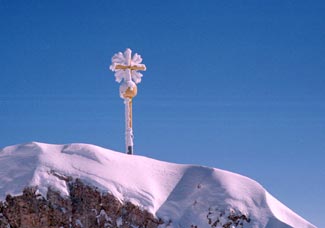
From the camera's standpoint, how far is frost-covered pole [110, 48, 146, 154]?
36.5 m

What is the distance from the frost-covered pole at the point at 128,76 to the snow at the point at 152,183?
220 inches

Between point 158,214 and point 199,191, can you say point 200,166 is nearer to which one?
point 199,191

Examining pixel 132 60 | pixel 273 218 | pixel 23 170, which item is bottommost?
pixel 273 218


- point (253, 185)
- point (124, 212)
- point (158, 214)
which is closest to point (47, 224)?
point (124, 212)

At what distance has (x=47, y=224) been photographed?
24078mm

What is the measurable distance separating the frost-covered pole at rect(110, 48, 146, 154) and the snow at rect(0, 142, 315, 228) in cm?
558

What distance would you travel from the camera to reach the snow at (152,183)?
2684 centimetres

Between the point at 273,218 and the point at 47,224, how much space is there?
1012 cm

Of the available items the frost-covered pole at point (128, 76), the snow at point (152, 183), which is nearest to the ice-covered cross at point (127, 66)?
the frost-covered pole at point (128, 76)

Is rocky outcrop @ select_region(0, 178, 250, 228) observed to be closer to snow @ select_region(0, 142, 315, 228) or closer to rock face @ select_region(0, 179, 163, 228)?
rock face @ select_region(0, 179, 163, 228)

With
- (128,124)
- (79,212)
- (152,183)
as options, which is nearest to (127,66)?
(128,124)

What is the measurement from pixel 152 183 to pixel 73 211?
4.95 metres

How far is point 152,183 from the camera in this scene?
2919cm

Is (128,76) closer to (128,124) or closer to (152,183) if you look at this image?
(128,124)
